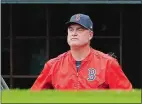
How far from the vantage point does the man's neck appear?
3617mm

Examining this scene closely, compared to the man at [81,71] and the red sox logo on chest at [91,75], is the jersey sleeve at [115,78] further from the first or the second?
the red sox logo on chest at [91,75]

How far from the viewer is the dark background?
1273 centimetres

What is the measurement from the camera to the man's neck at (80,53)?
11.9 ft

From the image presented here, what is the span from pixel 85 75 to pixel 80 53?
22 centimetres

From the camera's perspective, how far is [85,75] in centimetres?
347

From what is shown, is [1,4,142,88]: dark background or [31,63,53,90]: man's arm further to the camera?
[1,4,142,88]: dark background

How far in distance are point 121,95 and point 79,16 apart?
210cm

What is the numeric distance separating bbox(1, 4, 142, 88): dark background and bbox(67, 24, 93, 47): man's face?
28.9 feet

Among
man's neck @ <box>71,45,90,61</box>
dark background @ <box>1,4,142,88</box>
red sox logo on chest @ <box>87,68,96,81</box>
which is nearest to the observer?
red sox logo on chest @ <box>87,68,96,81</box>

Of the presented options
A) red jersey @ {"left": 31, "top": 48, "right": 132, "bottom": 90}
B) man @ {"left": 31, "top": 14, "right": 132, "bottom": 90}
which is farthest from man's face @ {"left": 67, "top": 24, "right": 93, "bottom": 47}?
red jersey @ {"left": 31, "top": 48, "right": 132, "bottom": 90}

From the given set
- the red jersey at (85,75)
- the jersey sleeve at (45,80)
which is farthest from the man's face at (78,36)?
the jersey sleeve at (45,80)

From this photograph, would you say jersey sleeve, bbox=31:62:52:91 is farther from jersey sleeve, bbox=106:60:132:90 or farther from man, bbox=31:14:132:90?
jersey sleeve, bbox=106:60:132:90

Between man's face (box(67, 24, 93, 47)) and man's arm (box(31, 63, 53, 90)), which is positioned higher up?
man's face (box(67, 24, 93, 47))

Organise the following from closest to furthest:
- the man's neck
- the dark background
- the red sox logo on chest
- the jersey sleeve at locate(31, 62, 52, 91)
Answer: the red sox logo on chest → the jersey sleeve at locate(31, 62, 52, 91) → the man's neck → the dark background
